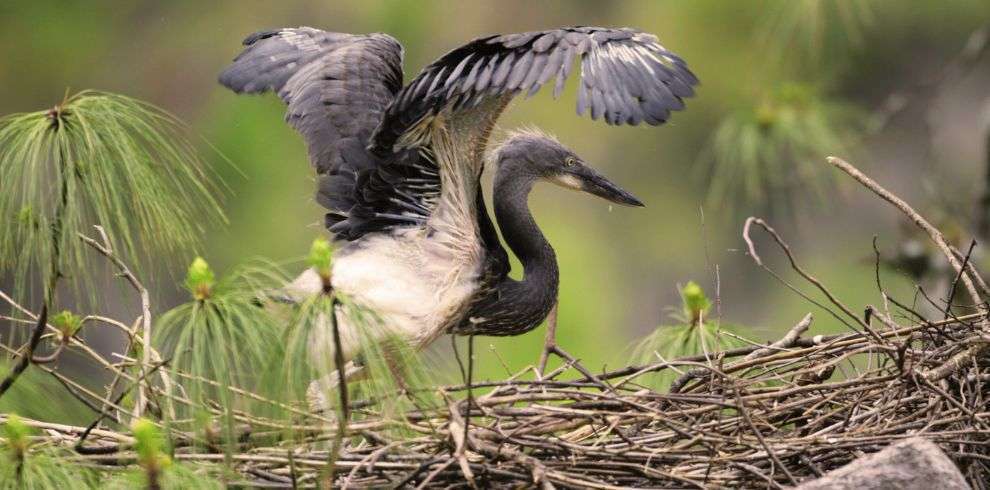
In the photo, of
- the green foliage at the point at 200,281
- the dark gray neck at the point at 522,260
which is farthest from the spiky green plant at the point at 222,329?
the dark gray neck at the point at 522,260

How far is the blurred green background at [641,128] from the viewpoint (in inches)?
177

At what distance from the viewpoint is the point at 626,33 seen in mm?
2398

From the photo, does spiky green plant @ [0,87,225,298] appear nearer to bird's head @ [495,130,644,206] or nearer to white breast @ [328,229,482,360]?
white breast @ [328,229,482,360]

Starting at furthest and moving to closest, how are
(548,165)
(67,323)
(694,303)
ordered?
(548,165)
(694,303)
(67,323)

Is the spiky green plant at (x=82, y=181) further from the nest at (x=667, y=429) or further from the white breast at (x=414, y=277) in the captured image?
the white breast at (x=414, y=277)

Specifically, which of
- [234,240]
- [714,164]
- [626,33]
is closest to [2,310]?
[234,240]

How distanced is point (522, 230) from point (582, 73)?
0.53m

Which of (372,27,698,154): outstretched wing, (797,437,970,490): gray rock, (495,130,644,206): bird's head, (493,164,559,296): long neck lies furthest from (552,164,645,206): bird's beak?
(797,437,970,490): gray rock

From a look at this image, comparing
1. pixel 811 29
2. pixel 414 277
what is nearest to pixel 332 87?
pixel 414 277

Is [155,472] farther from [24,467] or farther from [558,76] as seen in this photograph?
[558,76]

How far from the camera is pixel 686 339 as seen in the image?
103 inches

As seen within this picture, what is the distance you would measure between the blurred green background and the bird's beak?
1.28 meters

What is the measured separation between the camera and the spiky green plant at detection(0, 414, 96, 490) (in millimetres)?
1705

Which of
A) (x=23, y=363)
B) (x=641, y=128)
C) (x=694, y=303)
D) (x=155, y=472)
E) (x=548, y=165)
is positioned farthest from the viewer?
(x=641, y=128)
